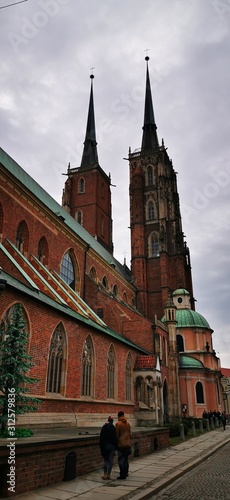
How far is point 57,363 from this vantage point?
15539 mm

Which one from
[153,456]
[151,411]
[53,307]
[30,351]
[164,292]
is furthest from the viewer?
[164,292]

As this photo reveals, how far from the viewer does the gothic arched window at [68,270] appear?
86.4 ft

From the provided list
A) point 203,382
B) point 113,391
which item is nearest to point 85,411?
point 113,391

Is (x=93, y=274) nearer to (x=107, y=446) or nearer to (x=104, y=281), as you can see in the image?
(x=104, y=281)

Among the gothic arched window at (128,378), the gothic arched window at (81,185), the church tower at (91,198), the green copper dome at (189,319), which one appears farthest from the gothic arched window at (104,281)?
the gothic arched window at (81,185)

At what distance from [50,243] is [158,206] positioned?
27199 mm

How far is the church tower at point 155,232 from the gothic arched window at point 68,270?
676 inches

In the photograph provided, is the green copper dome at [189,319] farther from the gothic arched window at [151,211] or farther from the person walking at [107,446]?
the person walking at [107,446]

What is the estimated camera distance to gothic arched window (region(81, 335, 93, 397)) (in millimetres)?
17828

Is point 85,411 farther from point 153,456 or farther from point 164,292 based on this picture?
point 164,292

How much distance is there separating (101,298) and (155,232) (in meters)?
22.0

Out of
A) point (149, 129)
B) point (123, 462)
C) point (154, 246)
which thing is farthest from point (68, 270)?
point (149, 129)

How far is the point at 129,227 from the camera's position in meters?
50.2

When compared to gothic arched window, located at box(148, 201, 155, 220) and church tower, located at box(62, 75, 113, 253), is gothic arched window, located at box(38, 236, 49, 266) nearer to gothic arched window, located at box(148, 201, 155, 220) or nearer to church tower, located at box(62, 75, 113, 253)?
church tower, located at box(62, 75, 113, 253)
